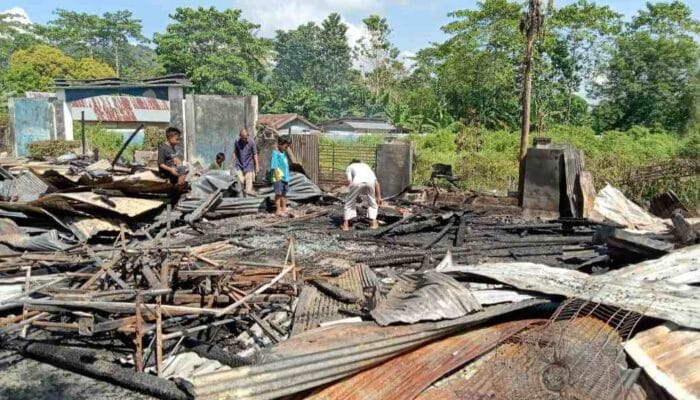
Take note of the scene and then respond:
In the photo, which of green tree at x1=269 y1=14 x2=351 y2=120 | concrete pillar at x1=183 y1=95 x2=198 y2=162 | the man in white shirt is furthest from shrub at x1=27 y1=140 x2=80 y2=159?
green tree at x1=269 y1=14 x2=351 y2=120

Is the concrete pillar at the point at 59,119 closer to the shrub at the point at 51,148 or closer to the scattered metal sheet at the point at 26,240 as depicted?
the shrub at the point at 51,148

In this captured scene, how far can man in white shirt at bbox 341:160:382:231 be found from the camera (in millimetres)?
8617

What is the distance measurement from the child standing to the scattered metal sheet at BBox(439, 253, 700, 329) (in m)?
6.04

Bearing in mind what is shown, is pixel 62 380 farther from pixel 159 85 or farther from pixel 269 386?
pixel 159 85

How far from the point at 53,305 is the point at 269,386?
1.96m

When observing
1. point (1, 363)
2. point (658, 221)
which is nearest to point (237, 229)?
point (1, 363)

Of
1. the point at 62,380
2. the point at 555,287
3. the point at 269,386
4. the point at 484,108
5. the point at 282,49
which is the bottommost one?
the point at 62,380

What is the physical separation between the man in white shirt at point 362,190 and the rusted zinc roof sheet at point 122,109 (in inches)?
709

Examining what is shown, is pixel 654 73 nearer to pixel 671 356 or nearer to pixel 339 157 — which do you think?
pixel 339 157

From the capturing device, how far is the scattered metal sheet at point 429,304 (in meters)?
3.50

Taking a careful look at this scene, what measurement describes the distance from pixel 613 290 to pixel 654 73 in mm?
28569

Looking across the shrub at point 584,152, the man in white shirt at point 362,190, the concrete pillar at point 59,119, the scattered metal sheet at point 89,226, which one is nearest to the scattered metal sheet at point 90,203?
the scattered metal sheet at point 89,226

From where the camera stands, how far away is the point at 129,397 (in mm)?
3703

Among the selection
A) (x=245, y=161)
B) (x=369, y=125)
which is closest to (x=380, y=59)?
(x=369, y=125)
